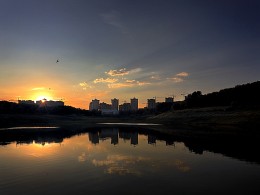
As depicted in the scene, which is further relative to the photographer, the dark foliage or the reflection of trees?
the dark foliage

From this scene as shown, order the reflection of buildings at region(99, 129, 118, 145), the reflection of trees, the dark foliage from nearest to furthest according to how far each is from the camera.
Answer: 1. the reflection of trees
2. the reflection of buildings at region(99, 129, 118, 145)
3. the dark foliage

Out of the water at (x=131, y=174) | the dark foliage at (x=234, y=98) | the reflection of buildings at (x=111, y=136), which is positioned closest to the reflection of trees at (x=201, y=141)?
the reflection of buildings at (x=111, y=136)

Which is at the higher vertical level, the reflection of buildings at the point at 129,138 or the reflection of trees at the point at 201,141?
the reflection of trees at the point at 201,141

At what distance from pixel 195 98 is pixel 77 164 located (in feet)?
564

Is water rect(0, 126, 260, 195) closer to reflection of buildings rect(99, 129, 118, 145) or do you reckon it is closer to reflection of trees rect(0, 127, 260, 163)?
reflection of trees rect(0, 127, 260, 163)

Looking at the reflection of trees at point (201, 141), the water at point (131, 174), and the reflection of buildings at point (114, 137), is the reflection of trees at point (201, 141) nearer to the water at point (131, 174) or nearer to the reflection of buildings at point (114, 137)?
the reflection of buildings at point (114, 137)

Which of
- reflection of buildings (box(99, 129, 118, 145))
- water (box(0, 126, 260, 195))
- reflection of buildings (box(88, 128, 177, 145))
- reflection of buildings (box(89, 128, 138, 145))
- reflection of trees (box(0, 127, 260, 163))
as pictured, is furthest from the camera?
reflection of buildings (box(99, 129, 118, 145))

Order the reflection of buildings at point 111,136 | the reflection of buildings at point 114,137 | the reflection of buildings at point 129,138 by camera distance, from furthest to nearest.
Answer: the reflection of buildings at point 111,136
the reflection of buildings at point 114,137
the reflection of buildings at point 129,138

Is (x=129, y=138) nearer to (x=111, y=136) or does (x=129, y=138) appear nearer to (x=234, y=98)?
(x=111, y=136)

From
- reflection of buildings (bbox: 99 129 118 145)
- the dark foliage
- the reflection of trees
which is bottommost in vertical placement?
reflection of buildings (bbox: 99 129 118 145)

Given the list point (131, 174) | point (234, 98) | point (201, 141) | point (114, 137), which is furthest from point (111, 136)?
point (234, 98)

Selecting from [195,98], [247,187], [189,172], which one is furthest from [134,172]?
[195,98]

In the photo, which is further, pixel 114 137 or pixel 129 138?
pixel 114 137

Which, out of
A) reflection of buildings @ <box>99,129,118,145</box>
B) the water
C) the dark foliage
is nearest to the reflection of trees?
reflection of buildings @ <box>99,129,118,145</box>
